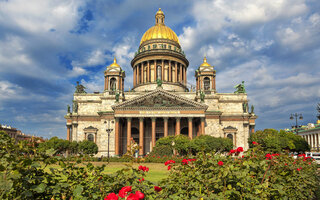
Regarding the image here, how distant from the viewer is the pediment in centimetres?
4647

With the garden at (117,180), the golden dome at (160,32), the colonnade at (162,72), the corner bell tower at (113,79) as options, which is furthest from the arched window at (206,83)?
the garden at (117,180)

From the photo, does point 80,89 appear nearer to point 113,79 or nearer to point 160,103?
point 113,79

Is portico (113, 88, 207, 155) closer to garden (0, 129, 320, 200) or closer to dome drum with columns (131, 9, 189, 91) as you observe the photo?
dome drum with columns (131, 9, 189, 91)

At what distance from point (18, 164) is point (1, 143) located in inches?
67.1

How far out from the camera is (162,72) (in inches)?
2539

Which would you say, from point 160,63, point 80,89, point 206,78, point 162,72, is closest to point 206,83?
point 206,78

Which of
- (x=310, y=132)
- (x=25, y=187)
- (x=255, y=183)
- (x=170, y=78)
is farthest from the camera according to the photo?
(x=310, y=132)

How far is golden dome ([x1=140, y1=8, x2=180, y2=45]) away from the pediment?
91.2 ft

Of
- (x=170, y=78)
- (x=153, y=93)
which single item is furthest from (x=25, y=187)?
(x=170, y=78)

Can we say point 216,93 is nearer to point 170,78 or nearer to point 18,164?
point 170,78

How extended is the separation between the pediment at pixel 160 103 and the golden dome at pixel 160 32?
91.2 feet

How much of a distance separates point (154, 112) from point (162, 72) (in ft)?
67.3

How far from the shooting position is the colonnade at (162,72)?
213 ft

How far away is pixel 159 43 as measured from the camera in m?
68.4
